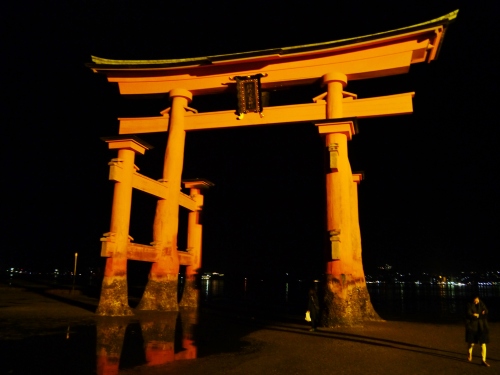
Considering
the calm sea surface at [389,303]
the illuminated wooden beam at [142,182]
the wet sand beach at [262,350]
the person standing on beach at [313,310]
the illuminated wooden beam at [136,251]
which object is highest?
the illuminated wooden beam at [142,182]

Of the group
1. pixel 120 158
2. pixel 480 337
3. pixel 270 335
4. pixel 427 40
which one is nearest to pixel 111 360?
pixel 270 335

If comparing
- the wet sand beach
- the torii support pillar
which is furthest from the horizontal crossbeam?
the torii support pillar

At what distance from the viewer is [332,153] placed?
13703 millimetres

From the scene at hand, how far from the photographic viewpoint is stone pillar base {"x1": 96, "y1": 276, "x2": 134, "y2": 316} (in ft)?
47.3

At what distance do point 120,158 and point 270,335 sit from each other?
322 inches

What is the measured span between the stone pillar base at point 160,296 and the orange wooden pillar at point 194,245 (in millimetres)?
3172

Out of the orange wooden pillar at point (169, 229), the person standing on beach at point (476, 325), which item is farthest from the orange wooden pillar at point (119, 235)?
the person standing on beach at point (476, 325)

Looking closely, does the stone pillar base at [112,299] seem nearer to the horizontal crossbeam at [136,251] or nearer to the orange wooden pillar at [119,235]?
the orange wooden pillar at [119,235]

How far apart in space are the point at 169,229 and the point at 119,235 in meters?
2.04

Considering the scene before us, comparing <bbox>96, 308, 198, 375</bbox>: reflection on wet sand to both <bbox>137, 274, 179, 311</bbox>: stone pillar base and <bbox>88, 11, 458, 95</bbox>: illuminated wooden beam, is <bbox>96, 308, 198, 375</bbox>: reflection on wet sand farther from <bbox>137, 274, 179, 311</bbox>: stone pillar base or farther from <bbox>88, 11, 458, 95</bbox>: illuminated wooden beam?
<bbox>88, 11, 458, 95</bbox>: illuminated wooden beam

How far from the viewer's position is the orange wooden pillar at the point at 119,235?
47.5 feet

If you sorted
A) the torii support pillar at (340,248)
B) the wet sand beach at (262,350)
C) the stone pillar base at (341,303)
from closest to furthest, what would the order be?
1. the wet sand beach at (262,350)
2. the stone pillar base at (341,303)
3. the torii support pillar at (340,248)

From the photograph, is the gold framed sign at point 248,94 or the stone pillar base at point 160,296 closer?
the stone pillar base at point 160,296

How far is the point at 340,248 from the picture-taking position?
13.3 m
